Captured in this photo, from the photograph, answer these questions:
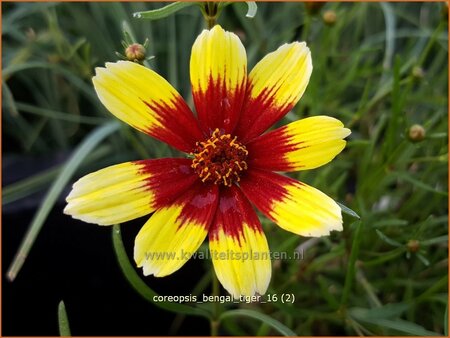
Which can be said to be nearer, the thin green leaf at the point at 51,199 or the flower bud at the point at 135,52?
the flower bud at the point at 135,52

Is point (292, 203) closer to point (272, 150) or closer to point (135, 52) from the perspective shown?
point (272, 150)

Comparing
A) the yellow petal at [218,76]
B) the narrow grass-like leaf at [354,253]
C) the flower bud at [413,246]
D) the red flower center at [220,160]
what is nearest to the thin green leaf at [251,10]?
the yellow petal at [218,76]

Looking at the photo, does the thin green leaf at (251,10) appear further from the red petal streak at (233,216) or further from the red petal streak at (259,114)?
the red petal streak at (233,216)

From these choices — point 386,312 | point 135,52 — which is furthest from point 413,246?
point 135,52

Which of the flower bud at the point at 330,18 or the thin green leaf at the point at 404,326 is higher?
the flower bud at the point at 330,18

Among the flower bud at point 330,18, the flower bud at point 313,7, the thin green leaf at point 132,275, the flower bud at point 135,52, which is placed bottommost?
the thin green leaf at point 132,275

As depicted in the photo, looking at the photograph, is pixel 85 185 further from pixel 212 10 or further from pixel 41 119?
pixel 41 119

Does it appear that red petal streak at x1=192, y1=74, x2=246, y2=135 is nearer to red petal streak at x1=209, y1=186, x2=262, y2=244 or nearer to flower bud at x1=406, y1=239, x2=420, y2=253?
red petal streak at x1=209, y1=186, x2=262, y2=244

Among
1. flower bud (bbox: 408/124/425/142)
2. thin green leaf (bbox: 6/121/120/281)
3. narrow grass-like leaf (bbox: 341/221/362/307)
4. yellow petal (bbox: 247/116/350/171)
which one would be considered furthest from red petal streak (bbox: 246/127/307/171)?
thin green leaf (bbox: 6/121/120/281)
